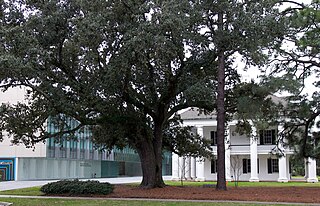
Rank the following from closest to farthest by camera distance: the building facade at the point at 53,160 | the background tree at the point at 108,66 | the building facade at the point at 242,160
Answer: the background tree at the point at 108,66, the building facade at the point at 242,160, the building facade at the point at 53,160

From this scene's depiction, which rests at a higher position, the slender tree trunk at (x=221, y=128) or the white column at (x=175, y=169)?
the slender tree trunk at (x=221, y=128)

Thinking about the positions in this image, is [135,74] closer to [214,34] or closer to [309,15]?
[214,34]

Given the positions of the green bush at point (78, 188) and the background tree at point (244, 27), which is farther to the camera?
the green bush at point (78, 188)

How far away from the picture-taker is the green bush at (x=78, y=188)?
20984 mm

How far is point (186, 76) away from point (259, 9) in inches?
215

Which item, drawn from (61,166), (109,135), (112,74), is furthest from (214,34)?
(61,166)

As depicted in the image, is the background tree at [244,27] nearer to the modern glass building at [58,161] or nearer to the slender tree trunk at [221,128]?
the slender tree trunk at [221,128]

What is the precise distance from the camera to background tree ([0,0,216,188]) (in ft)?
58.1

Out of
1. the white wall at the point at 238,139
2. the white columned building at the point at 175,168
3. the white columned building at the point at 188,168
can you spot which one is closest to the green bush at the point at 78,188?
the white columned building at the point at 175,168

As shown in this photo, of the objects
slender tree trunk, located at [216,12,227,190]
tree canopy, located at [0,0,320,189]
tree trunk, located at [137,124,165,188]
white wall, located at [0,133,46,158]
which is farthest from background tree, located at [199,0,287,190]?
white wall, located at [0,133,46,158]

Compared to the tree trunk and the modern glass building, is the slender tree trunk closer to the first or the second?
the tree trunk

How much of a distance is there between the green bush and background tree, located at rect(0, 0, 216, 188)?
10.7 ft

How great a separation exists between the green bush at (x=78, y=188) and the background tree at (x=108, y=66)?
325cm

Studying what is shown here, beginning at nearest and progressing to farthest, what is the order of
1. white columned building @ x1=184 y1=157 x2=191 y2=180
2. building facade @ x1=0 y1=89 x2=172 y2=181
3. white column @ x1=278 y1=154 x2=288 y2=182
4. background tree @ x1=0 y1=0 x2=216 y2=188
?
background tree @ x1=0 y1=0 x2=216 y2=188, white column @ x1=278 y1=154 x2=288 y2=182, building facade @ x1=0 y1=89 x2=172 y2=181, white columned building @ x1=184 y1=157 x2=191 y2=180
